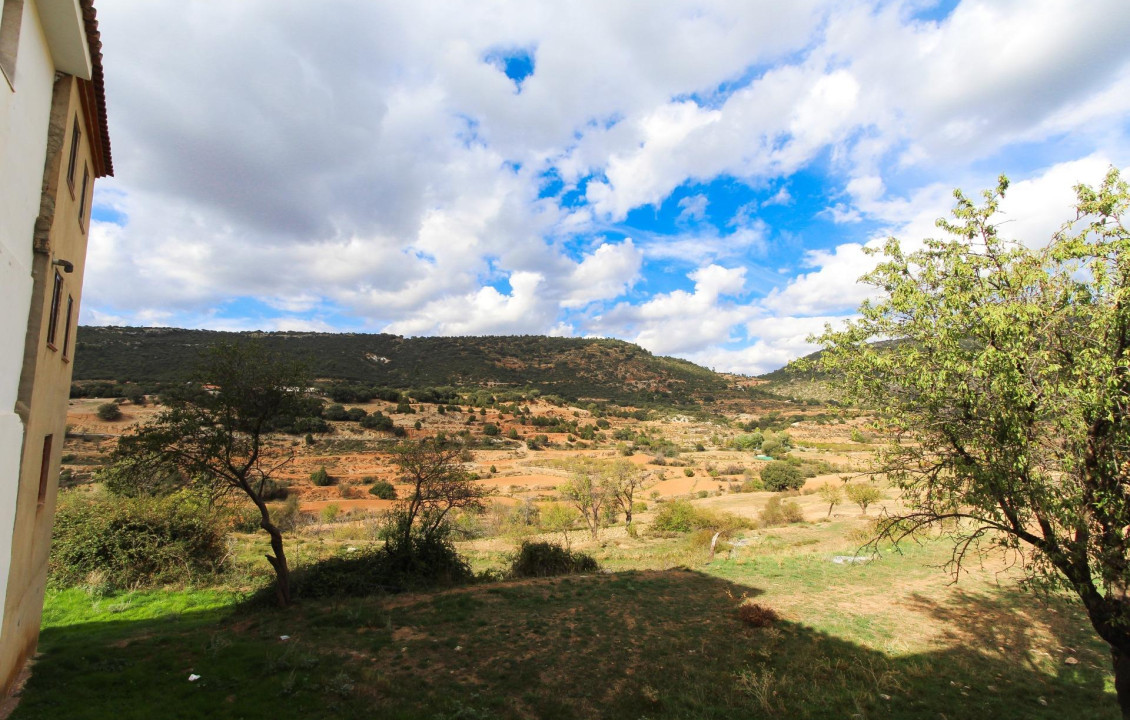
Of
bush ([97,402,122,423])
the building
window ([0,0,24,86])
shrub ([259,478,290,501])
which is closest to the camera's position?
window ([0,0,24,86])

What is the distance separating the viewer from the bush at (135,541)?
623 inches

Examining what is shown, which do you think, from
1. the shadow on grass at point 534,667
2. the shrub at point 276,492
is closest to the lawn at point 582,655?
the shadow on grass at point 534,667

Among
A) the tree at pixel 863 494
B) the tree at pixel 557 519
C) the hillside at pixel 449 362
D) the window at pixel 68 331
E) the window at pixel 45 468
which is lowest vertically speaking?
the tree at pixel 557 519

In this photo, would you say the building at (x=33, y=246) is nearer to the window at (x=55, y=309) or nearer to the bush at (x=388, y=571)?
the window at (x=55, y=309)

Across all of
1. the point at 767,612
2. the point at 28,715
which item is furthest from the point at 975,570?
the point at 28,715

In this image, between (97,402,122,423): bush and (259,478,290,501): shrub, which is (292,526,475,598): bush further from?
(97,402,122,423): bush

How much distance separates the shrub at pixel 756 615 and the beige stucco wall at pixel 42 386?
14743 mm

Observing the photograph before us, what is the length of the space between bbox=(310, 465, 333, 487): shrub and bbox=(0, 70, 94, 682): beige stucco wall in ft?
106

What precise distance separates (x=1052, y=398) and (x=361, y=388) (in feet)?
248

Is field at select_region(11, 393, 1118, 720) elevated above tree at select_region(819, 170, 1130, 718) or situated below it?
below

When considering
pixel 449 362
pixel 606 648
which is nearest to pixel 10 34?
pixel 606 648

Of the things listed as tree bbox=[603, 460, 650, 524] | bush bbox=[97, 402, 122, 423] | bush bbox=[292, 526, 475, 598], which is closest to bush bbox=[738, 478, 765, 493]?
tree bbox=[603, 460, 650, 524]

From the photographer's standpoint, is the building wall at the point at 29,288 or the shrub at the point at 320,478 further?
the shrub at the point at 320,478

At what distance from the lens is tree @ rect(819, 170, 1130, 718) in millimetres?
5750
